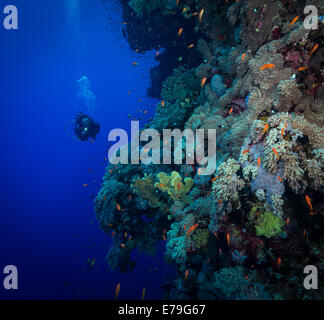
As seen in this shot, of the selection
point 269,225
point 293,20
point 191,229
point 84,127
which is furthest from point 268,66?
point 84,127

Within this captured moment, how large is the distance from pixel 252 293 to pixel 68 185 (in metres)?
81.6

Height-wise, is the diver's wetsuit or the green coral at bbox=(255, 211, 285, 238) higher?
the diver's wetsuit

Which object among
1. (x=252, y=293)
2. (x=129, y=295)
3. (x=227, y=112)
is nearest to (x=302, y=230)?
(x=252, y=293)

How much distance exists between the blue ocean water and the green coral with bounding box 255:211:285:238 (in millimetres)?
5266

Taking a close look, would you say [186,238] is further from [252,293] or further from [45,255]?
[45,255]

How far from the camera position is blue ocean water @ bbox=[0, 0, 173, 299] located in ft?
93.9

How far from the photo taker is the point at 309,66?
3.11 metres

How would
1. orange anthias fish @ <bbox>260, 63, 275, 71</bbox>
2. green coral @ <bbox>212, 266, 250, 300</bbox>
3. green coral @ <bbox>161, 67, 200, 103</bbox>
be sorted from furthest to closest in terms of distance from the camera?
1. green coral @ <bbox>161, 67, 200, 103</bbox>
2. orange anthias fish @ <bbox>260, 63, 275, 71</bbox>
3. green coral @ <bbox>212, 266, 250, 300</bbox>

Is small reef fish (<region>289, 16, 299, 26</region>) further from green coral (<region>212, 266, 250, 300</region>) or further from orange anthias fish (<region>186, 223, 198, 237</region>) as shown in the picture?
green coral (<region>212, 266, 250, 300</region>)

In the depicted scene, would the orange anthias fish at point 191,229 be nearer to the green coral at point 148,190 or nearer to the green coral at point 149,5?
the green coral at point 148,190

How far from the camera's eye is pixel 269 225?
276 cm

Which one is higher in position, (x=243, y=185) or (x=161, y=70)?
(x=161, y=70)

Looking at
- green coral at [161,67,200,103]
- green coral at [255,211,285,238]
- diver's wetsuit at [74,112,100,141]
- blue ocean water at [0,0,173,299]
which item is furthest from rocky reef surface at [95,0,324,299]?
diver's wetsuit at [74,112,100,141]

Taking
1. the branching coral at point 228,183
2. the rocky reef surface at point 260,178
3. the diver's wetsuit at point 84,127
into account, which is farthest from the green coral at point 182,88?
the diver's wetsuit at point 84,127
